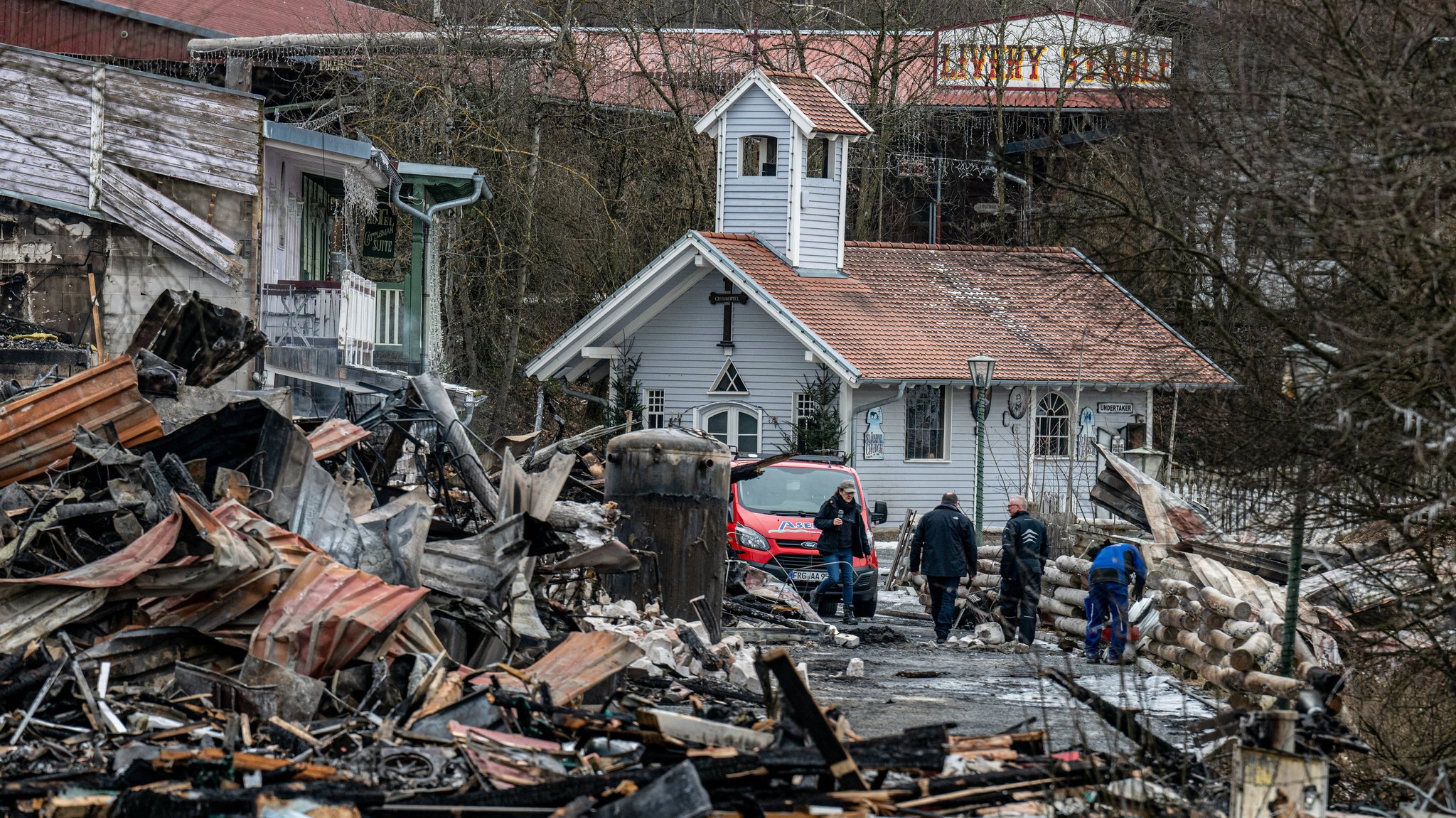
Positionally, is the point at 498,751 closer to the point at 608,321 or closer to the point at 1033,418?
the point at 608,321

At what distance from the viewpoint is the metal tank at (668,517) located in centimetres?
1420

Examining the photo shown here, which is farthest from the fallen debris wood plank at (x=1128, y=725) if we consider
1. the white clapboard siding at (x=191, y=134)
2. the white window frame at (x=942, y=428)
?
the white window frame at (x=942, y=428)

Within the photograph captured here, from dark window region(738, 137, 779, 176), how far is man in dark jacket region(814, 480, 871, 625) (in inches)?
605

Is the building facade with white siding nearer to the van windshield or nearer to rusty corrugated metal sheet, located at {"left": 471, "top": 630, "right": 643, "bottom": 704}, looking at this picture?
the van windshield

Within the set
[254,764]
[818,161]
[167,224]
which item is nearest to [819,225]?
[818,161]

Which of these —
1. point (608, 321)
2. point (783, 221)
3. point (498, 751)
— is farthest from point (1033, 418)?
point (498, 751)

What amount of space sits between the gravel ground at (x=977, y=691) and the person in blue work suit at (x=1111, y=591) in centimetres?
26

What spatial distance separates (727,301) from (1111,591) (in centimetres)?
1703

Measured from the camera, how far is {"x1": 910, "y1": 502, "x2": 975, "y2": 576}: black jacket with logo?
17.5m

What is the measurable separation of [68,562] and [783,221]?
2425 cm

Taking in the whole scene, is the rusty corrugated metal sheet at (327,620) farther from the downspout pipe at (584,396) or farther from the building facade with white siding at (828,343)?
the building facade with white siding at (828,343)

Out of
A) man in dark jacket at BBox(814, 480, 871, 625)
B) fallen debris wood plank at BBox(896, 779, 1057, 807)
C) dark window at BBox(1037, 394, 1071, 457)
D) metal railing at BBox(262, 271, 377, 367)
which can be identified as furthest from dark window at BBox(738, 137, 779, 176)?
fallen debris wood plank at BBox(896, 779, 1057, 807)

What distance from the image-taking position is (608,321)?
1236 inches

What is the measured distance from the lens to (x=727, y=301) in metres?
32.1
